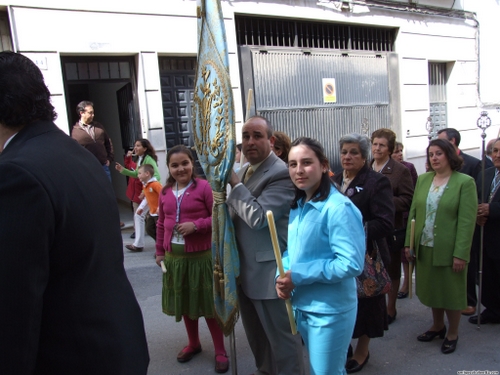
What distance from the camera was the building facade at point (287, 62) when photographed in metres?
6.90

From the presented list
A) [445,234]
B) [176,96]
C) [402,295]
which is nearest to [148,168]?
[176,96]

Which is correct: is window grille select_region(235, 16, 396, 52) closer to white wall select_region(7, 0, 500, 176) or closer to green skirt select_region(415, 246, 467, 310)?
white wall select_region(7, 0, 500, 176)

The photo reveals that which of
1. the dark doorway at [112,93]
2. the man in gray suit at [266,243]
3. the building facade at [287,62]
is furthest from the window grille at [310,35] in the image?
the man in gray suit at [266,243]

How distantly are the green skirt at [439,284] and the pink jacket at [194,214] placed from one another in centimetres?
176

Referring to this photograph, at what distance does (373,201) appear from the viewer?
10.5 ft

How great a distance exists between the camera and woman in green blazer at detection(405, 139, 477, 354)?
346 cm

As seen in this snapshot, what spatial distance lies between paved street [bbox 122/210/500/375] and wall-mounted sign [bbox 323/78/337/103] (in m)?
6.31

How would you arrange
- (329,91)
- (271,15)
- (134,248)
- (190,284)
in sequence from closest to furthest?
(190,284)
(134,248)
(271,15)
(329,91)

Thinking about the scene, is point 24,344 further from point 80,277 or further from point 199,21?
point 199,21

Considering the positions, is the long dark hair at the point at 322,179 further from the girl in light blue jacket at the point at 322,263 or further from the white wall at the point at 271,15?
the white wall at the point at 271,15

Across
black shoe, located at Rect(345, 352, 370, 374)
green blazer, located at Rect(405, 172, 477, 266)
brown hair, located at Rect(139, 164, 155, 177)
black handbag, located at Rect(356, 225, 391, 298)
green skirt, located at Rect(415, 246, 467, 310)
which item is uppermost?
brown hair, located at Rect(139, 164, 155, 177)

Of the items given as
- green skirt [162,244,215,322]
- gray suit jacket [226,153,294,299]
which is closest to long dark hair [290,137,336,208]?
gray suit jacket [226,153,294,299]

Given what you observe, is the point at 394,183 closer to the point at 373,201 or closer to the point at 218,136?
the point at 373,201

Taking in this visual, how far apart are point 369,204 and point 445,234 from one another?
2.58ft
